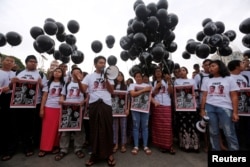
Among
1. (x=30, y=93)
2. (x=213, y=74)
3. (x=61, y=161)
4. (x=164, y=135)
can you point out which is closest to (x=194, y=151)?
(x=164, y=135)

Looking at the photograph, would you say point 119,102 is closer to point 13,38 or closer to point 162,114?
point 162,114

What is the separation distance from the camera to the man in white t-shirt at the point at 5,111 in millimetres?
3797

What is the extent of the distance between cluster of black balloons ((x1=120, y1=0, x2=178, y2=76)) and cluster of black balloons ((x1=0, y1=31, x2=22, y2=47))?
3.55 m

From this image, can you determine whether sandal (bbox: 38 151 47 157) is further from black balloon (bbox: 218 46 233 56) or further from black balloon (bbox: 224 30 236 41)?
black balloon (bbox: 224 30 236 41)

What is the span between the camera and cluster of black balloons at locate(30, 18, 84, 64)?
17.8 ft

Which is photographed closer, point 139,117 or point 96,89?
point 96,89

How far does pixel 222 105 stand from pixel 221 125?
0.38 metres

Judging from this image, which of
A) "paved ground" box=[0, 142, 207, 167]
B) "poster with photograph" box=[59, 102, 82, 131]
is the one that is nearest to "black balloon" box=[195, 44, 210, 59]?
"paved ground" box=[0, 142, 207, 167]

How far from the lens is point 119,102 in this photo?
4.34 m

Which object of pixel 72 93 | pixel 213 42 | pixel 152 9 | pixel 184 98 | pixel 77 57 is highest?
pixel 152 9

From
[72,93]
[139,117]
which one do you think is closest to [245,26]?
[139,117]

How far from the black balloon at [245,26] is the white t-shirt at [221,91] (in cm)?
340

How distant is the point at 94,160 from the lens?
3492 millimetres

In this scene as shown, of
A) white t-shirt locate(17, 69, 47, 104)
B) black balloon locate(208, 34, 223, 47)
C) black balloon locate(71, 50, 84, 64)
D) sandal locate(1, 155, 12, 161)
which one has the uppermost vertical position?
black balloon locate(208, 34, 223, 47)
